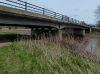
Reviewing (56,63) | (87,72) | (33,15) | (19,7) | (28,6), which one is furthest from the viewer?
(33,15)

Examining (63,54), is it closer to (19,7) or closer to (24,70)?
(24,70)

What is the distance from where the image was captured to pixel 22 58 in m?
12.2

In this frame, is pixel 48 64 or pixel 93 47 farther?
pixel 93 47

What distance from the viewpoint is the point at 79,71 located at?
910 centimetres

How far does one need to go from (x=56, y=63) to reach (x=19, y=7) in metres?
12.6

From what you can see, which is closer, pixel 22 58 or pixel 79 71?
pixel 79 71

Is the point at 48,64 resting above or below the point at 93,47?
above

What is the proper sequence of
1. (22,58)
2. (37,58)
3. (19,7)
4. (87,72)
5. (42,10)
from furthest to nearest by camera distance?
(42,10), (19,7), (22,58), (37,58), (87,72)

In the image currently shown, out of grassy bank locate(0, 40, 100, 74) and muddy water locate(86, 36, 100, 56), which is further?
muddy water locate(86, 36, 100, 56)

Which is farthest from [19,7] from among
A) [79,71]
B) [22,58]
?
[79,71]

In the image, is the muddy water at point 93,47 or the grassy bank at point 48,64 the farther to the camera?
the muddy water at point 93,47

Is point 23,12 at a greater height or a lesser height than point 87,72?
greater

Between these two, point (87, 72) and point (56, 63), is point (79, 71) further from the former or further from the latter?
point (56, 63)

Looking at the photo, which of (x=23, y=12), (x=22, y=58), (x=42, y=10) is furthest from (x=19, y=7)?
(x=22, y=58)
